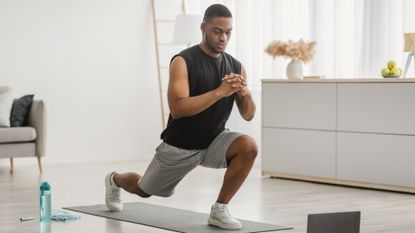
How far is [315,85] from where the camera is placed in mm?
6555

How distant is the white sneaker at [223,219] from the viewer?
168 inches

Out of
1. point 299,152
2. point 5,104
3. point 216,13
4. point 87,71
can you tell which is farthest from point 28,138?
point 216,13

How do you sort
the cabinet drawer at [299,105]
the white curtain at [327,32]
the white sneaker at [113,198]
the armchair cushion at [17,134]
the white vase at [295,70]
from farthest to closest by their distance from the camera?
the armchair cushion at [17,134]
the white vase at [295,70]
the white curtain at [327,32]
the cabinet drawer at [299,105]
the white sneaker at [113,198]

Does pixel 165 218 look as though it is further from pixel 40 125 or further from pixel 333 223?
pixel 40 125

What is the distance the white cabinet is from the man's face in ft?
6.84

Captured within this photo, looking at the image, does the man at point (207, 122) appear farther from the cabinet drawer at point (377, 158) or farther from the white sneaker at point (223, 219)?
the cabinet drawer at point (377, 158)

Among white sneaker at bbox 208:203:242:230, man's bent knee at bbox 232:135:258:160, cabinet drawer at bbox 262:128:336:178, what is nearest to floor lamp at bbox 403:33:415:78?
cabinet drawer at bbox 262:128:336:178

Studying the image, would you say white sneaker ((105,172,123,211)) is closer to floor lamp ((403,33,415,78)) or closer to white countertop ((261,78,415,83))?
white countertop ((261,78,415,83))

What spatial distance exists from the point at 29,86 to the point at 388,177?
3.74 m

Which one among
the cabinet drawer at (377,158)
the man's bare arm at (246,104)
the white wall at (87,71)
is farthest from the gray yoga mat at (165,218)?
the white wall at (87,71)

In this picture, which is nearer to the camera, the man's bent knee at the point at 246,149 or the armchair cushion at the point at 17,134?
the man's bent knee at the point at 246,149

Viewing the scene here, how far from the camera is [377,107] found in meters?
6.13

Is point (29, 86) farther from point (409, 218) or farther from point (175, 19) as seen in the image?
point (409, 218)

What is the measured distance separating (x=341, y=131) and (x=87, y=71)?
121 inches
